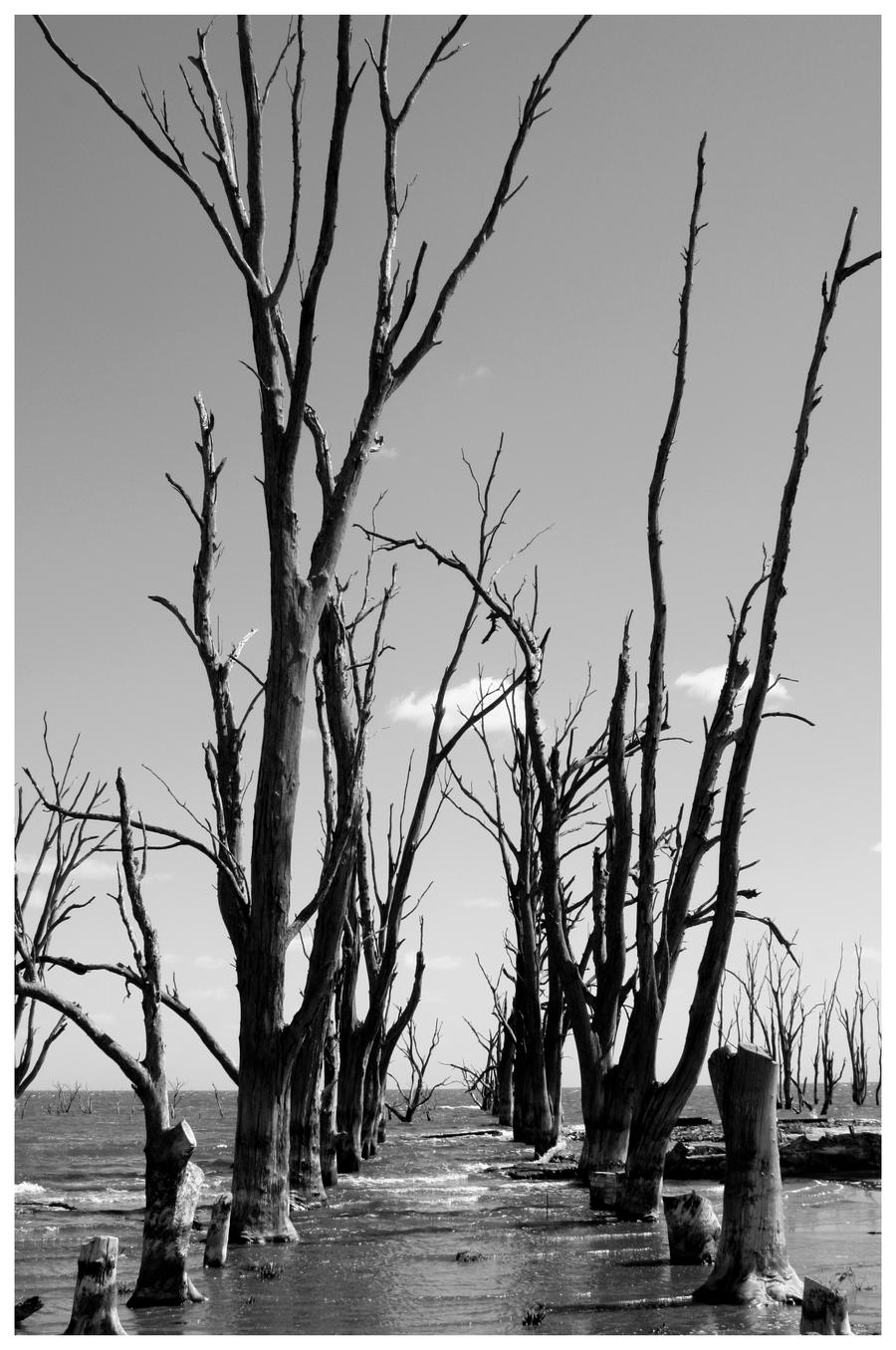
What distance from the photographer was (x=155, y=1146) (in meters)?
6.84

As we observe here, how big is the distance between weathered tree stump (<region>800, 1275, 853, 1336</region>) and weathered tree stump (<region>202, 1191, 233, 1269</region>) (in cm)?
429

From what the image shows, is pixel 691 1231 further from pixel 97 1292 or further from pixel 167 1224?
pixel 97 1292

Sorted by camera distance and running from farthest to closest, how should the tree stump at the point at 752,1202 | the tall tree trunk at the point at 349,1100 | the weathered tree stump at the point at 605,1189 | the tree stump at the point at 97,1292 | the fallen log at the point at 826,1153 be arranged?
the fallen log at the point at 826,1153 → the tall tree trunk at the point at 349,1100 → the weathered tree stump at the point at 605,1189 → the tree stump at the point at 752,1202 → the tree stump at the point at 97,1292

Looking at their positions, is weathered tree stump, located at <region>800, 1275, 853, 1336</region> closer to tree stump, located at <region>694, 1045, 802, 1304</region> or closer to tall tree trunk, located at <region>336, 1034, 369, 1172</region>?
tree stump, located at <region>694, 1045, 802, 1304</region>

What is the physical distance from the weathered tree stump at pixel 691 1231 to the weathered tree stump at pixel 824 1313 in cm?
336

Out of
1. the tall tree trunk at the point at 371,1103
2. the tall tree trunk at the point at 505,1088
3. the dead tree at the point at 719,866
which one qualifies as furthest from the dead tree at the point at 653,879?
the tall tree trunk at the point at 505,1088

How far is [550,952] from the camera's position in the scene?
40.0ft

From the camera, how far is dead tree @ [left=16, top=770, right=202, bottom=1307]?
6777 millimetres

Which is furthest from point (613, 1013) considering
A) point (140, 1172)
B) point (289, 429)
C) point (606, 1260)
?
point (140, 1172)

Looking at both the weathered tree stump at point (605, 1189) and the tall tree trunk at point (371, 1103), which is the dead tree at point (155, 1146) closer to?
the weathered tree stump at point (605, 1189)

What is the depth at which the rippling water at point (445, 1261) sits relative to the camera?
251 inches

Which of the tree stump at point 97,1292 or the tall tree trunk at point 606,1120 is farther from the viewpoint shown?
the tall tree trunk at point 606,1120
